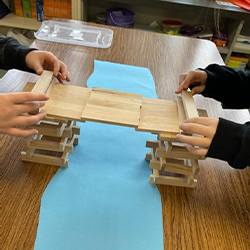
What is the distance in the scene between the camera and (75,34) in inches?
48.8

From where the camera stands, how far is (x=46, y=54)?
2.42ft

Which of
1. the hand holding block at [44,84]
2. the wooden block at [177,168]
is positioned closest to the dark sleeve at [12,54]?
the hand holding block at [44,84]

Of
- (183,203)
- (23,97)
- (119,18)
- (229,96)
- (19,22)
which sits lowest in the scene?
(19,22)

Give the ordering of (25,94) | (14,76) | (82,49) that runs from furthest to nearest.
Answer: (82,49), (14,76), (25,94)

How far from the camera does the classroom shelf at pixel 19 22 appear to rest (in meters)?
1.96

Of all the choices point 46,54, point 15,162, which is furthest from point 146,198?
point 46,54

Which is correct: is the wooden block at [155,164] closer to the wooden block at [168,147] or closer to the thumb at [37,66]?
the wooden block at [168,147]

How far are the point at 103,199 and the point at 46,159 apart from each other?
18cm

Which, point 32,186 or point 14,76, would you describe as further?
point 14,76

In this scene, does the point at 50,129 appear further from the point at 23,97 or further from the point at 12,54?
the point at 12,54

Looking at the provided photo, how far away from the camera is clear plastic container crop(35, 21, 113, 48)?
117 cm

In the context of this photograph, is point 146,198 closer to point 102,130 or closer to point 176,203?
point 176,203

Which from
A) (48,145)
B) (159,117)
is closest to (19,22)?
(48,145)

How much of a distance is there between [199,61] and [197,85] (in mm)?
471
